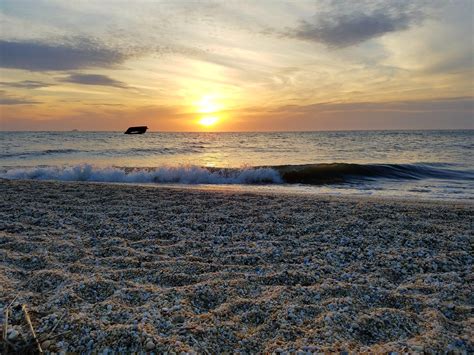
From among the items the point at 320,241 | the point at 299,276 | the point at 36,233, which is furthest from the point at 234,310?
the point at 36,233

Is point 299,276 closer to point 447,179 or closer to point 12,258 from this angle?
point 12,258

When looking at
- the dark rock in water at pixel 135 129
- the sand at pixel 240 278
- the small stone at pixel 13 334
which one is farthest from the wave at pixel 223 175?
the dark rock in water at pixel 135 129

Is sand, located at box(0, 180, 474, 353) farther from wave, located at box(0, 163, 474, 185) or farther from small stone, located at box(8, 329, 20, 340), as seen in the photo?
wave, located at box(0, 163, 474, 185)

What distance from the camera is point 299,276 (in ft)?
13.6

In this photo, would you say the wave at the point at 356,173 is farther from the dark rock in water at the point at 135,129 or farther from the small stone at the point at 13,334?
the dark rock in water at the point at 135,129

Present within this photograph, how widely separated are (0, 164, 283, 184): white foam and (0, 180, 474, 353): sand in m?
7.01

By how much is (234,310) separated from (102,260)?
2.16 meters

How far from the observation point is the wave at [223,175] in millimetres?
14602

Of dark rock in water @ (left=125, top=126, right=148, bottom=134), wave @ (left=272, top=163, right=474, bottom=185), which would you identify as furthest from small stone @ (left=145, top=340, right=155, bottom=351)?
dark rock in water @ (left=125, top=126, right=148, bottom=134)

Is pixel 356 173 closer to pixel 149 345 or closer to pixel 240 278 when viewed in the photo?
pixel 240 278

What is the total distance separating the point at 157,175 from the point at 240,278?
11300mm

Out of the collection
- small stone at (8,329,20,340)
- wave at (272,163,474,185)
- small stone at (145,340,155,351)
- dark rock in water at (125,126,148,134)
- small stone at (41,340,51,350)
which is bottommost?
wave at (272,163,474,185)

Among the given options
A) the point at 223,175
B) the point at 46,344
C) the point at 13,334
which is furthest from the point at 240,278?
the point at 223,175

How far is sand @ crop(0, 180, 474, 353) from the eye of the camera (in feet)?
9.53
